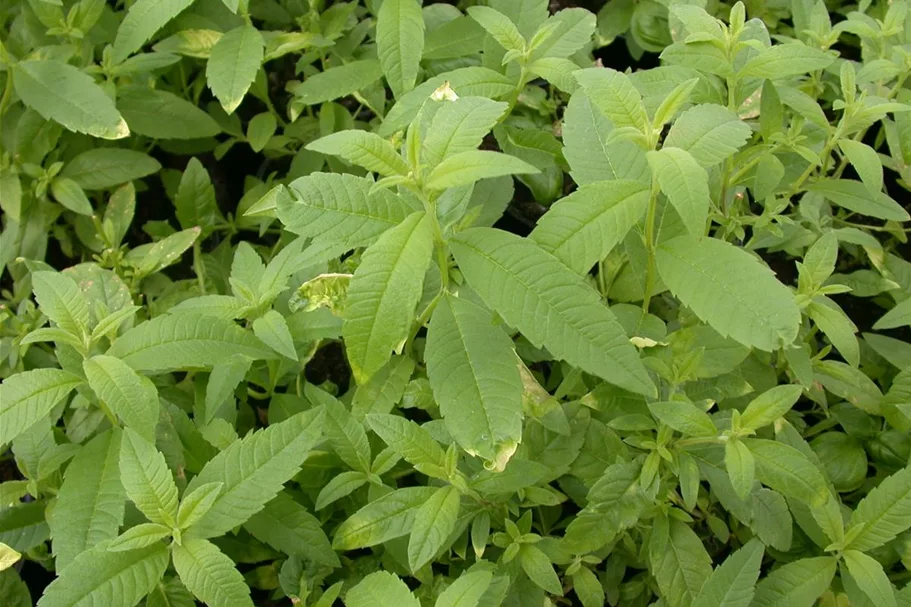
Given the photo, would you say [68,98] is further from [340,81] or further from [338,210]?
[338,210]

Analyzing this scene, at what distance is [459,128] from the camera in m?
1.75

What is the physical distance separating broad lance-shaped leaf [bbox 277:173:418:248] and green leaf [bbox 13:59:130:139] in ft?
3.80

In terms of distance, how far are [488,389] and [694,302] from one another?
47 centimetres

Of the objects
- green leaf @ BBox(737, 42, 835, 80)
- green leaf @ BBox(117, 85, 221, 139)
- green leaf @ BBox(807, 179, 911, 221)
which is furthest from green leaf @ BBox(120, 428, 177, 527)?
green leaf @ BBox(807, 179, 911, 221)

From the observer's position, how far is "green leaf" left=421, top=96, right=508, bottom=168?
5.68 feet

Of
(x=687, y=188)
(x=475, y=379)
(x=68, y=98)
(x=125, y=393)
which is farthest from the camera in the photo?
(x=68, y=98)

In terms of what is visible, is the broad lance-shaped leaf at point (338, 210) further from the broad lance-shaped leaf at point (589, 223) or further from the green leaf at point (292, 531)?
the green leaf at point (292, 531)

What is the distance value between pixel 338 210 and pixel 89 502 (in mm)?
925

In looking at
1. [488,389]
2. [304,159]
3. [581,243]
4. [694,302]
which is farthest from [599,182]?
[304,159]

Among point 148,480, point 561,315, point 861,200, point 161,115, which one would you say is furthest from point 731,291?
point 161,115

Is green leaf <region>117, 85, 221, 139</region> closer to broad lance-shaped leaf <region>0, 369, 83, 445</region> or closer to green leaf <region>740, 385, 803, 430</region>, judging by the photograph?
broad lance-shaped leaf <region>0, 369, 83, 445</region>

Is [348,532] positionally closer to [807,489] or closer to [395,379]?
[395,379]

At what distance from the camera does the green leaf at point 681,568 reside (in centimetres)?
193

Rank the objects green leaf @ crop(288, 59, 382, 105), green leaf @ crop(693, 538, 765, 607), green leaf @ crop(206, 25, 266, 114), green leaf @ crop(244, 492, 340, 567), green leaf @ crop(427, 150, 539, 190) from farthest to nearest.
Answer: green leaf @ crop(288, 59, 382, 105) < green leaf @ crop(206, 25, 266, 114) < green leaf @ crop(244, 492, 340, 567) < green leaf @ crop(693, 538, 765, 607) < green leaf @ crop(427, 150, 539, 190)
